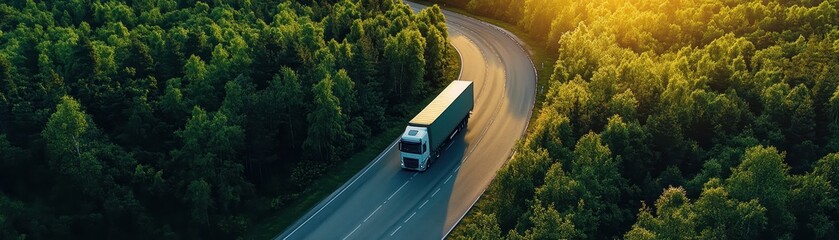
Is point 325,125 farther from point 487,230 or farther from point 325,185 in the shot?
point 487,230

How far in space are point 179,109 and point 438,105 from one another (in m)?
29.3

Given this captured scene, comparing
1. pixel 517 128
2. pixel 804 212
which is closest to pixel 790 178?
pixel 804 212

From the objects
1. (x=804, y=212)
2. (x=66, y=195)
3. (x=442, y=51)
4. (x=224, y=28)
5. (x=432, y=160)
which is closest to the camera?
(x=804, y=212)

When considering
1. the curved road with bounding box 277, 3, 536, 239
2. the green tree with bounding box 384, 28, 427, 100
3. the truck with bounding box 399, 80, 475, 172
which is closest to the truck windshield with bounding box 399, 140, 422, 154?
the truck with bounding box 399, 80, 475, 172

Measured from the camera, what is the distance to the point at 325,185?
65750 millimetres

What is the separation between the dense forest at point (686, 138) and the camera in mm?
43969

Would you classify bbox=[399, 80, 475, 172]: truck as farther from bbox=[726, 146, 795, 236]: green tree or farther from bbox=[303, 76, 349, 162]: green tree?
bbox=[726, 146, 795, 236]: green tree

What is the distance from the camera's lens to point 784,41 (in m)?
76.8

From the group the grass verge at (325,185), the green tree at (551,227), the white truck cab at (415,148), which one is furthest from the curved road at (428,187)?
the green tree at (551,227)

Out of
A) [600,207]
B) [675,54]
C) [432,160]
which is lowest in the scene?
[432,160]

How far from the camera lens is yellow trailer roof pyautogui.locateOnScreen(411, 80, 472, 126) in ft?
215

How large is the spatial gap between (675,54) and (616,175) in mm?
37323

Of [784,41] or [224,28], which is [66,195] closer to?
[224,28]

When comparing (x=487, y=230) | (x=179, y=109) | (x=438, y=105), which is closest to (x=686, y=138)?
(x=438, y=105)
